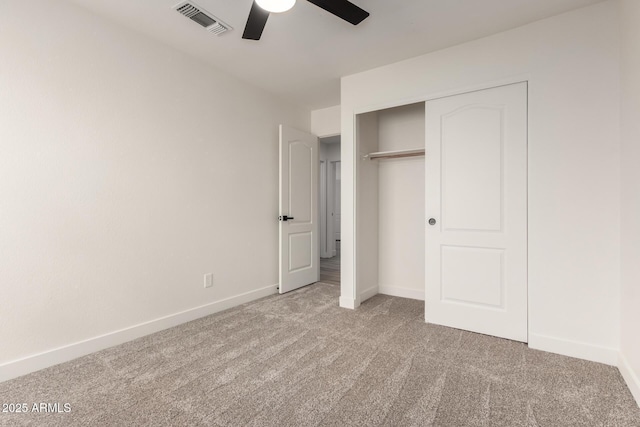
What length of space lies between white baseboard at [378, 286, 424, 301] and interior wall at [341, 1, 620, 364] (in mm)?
1328

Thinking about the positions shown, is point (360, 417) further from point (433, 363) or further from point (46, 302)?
point (46, 302)

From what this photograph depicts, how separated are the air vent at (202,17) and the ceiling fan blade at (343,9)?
1.01 meters

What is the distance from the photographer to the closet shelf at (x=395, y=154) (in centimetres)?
333

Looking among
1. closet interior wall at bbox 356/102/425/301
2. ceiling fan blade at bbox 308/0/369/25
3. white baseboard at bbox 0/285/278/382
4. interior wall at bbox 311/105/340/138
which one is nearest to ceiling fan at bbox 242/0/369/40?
ceiling fan blade at bbox 308/0/369/25

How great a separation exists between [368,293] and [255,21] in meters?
2.93

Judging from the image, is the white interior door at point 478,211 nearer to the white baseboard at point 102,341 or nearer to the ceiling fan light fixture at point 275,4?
the ceiling fan light fixture at point 275,4

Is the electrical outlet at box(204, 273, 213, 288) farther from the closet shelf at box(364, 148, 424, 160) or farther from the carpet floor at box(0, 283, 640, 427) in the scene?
the closet shelf at box(364, 148, 424, 160)

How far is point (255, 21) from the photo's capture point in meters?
1.86

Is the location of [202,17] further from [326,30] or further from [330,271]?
[330,271]

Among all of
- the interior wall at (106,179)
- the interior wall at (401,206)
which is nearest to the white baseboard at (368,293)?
the interior wall at (401,206)

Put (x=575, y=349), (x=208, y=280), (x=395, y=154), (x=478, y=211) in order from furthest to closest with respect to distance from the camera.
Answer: (x=395, y=154) < (x=208, y=280) < (x=478, y=211) < (x=575, y=349)

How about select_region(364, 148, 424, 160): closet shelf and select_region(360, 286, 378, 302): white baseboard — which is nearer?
select_region(364, 148, 424, 160): closet shelf

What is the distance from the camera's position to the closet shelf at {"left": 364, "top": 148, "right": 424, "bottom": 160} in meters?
3.33

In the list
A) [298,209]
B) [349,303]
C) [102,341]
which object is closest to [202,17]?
[298,209]
